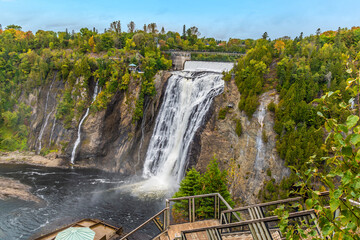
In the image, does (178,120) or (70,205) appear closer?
(70,205)

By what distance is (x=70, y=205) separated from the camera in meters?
24.1

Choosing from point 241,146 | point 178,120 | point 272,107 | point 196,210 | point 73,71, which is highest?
point 73,71

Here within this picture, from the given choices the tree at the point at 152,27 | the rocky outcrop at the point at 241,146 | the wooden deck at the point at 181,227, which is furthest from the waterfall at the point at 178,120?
the tree at the point at 152,27

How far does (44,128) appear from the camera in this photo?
38625mm

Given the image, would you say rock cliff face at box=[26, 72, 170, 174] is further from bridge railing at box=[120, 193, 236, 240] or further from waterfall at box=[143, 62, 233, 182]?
bridge railing at box=[120, 193, 236, 240]

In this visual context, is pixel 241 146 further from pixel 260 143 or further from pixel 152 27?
pixel 152 27

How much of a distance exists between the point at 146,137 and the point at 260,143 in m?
15.4

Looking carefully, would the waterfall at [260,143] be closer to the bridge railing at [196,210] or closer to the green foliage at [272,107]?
the green foliage at [272,107]

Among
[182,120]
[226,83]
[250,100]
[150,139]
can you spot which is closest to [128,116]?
[150,139]

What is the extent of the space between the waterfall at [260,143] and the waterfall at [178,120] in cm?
593

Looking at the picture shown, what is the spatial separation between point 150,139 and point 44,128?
60.7ft

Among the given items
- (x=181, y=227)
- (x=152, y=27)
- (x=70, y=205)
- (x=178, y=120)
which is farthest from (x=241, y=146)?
(x=152, y=27)

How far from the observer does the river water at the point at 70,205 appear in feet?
68.9

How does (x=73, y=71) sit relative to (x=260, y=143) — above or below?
above
